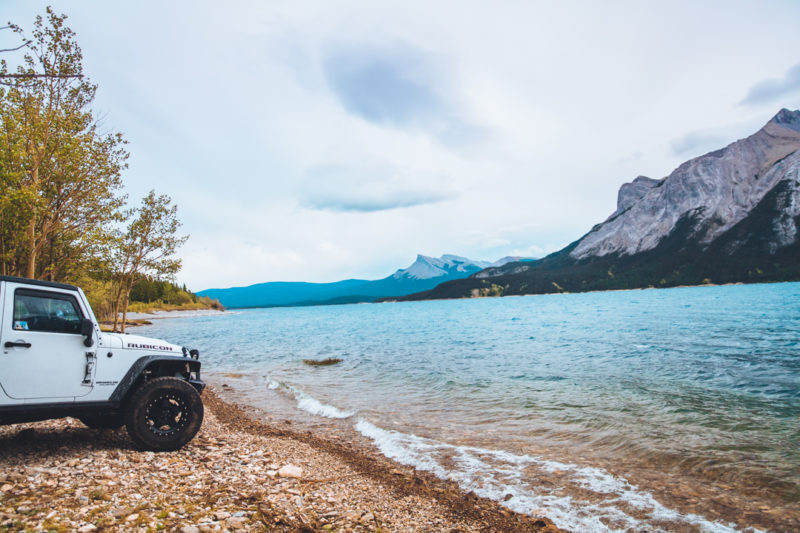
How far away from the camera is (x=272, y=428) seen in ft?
42.0

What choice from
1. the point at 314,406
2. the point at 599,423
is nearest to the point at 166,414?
the point at 314,406

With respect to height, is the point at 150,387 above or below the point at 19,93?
below

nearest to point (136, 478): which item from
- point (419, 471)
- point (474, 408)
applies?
point (419, 471)

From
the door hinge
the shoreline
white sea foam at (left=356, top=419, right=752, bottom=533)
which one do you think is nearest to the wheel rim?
the shoreline

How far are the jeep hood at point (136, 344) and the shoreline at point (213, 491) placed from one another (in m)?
2.05

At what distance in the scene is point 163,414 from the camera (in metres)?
8.60

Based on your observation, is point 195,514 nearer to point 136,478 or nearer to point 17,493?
point 136,478

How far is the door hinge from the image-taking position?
743 centimetres

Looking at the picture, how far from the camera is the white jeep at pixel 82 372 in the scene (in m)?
6.74

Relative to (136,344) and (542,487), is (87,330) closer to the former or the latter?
(136,344)

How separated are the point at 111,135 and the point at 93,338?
23.1 metres

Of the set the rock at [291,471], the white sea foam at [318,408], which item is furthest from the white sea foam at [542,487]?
the white sea foam at [318,408]

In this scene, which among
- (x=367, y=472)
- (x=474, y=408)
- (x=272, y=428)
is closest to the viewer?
(x=367, y=472)

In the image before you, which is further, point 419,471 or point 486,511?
point 419,471
